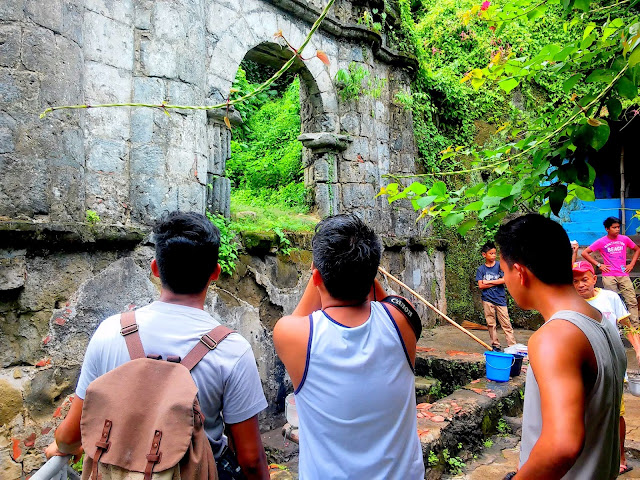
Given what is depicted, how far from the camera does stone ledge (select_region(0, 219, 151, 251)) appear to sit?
2553mm

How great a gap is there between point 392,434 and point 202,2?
377cm

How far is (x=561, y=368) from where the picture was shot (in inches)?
45.1

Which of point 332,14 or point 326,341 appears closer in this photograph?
point 326,341

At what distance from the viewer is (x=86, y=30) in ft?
10.3

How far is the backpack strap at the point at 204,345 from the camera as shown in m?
1.25

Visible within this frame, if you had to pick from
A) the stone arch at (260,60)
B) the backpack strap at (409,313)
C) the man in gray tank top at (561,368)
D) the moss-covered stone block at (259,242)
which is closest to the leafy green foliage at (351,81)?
the stone arch at (260,60)

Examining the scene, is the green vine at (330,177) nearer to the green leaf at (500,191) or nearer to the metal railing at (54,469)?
the green leaf at (500,191)

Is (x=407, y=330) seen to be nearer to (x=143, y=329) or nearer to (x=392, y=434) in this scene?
(x=392, y=434)

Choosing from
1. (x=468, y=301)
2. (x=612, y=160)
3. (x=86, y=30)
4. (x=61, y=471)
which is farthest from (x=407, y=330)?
(x=612, y=160)

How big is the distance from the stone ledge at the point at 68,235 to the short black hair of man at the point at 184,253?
1.61m

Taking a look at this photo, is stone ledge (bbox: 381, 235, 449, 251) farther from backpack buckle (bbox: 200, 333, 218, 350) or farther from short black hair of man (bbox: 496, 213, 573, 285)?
backpack buckle (bbox: 200, 333, 218, 350)

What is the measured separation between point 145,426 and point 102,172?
258cm

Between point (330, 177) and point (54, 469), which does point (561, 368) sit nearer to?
point (54, 469)

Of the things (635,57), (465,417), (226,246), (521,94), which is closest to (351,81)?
(226,246)
